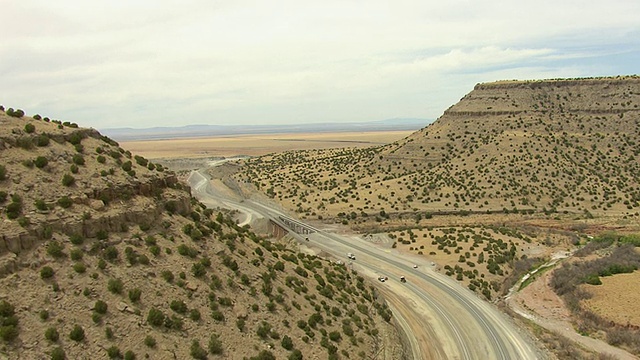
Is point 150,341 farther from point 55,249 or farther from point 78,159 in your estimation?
point 78,159

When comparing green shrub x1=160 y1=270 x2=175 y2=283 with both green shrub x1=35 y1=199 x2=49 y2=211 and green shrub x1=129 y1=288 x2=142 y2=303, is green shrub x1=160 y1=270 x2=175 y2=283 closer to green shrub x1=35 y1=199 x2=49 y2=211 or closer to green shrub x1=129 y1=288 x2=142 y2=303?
green shrub x1=129 y1=288 x2=142 y2=303

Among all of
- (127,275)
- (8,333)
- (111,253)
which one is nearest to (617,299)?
(127,275)

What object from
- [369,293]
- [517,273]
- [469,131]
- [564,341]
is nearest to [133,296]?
[369,293]

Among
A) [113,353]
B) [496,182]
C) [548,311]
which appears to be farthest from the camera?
[496,182]

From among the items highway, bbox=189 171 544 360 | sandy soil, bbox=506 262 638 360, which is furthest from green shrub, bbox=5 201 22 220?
sandy soil, bbox=506 262 638 360

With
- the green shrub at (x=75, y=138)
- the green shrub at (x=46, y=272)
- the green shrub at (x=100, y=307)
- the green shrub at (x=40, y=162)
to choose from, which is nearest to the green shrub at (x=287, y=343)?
the green shrub at (x=100, y=307)

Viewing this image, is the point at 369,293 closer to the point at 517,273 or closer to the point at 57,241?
the point at 517,273

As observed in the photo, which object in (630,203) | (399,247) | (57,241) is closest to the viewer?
(57,241)
